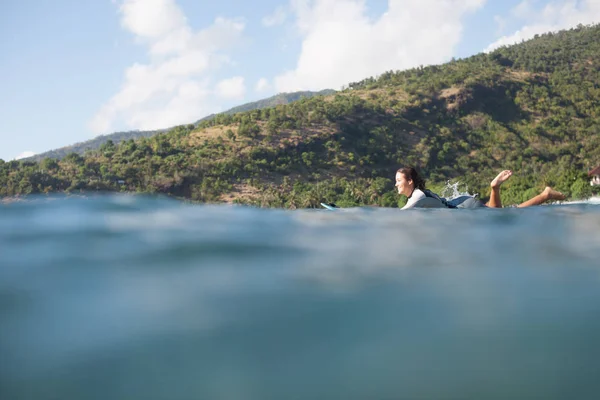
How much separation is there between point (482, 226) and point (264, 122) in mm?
58965

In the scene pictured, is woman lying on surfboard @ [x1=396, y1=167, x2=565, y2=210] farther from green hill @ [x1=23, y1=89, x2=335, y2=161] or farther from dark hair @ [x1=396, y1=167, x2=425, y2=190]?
green hill @ [x1=23, y1=89, x2=335, y2=161]

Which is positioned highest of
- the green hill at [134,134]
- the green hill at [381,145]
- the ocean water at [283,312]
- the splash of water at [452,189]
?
the green hill at [134,134]

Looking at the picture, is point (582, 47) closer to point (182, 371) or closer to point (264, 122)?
point (264, 122)

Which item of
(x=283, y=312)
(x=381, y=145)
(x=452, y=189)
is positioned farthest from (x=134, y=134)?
(x=283, y=312)

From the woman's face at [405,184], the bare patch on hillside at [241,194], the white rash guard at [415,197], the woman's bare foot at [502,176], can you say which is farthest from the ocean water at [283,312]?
the bare patch on hillside at [241,194]

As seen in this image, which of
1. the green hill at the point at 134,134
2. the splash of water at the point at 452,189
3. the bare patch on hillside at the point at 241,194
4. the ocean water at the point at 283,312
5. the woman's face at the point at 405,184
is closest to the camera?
the ocean water at the point at 283,312

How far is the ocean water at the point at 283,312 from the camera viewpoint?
274 centimetres

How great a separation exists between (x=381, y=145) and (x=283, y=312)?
60.5 m

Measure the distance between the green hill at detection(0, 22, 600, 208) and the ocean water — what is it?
40.8m

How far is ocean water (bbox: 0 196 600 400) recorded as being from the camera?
9.00ft

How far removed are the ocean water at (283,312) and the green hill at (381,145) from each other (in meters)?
40.8

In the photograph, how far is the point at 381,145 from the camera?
206 ft

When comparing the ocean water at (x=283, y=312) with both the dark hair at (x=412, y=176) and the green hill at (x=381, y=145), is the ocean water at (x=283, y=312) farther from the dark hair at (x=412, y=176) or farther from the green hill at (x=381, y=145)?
the green hill at (x=381, y=145)

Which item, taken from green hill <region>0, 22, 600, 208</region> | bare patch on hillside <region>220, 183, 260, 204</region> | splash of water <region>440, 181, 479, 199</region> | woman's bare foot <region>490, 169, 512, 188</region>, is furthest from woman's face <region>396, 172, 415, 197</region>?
splash of water <region>440, 181, 479, 199</region>
